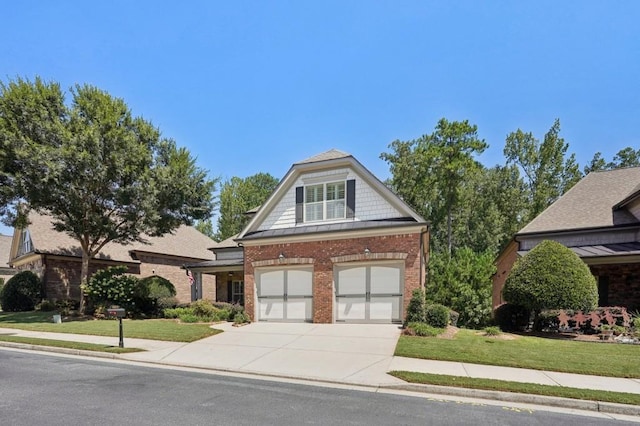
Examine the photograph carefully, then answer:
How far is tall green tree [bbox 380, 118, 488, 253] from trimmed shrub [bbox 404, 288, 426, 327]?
20.3m

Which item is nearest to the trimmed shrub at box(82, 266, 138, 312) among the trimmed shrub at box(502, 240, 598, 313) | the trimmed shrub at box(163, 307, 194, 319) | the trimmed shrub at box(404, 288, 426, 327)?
the trimmed shrub at box(163, 307, 194, 319)

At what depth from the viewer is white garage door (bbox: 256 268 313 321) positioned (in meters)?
16.1

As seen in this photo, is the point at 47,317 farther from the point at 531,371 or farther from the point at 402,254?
the point at 531,371

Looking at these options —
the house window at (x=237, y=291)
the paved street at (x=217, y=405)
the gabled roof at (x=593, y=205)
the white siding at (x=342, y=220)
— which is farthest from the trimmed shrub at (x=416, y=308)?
the house window at (x=237, y=291)

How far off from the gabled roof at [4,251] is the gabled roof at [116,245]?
13.0 m

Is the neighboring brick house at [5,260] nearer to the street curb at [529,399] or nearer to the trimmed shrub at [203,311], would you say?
the trimmed shrub at [203,311]

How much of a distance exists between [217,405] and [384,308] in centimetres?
984

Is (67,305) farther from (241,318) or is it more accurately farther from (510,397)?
(510,397)

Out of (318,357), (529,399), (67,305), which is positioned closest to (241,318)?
(318,357)

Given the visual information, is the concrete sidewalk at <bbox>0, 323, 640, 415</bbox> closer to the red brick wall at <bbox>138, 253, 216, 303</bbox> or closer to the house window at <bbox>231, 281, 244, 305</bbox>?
the house window at <bbox>231, 281, 244, 305</bbox>

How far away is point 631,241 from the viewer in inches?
663

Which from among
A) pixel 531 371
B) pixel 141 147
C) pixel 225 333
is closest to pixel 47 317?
pixel 141 147

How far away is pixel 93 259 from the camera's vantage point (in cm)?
2589

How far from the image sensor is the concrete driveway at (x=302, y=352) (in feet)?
27.7
